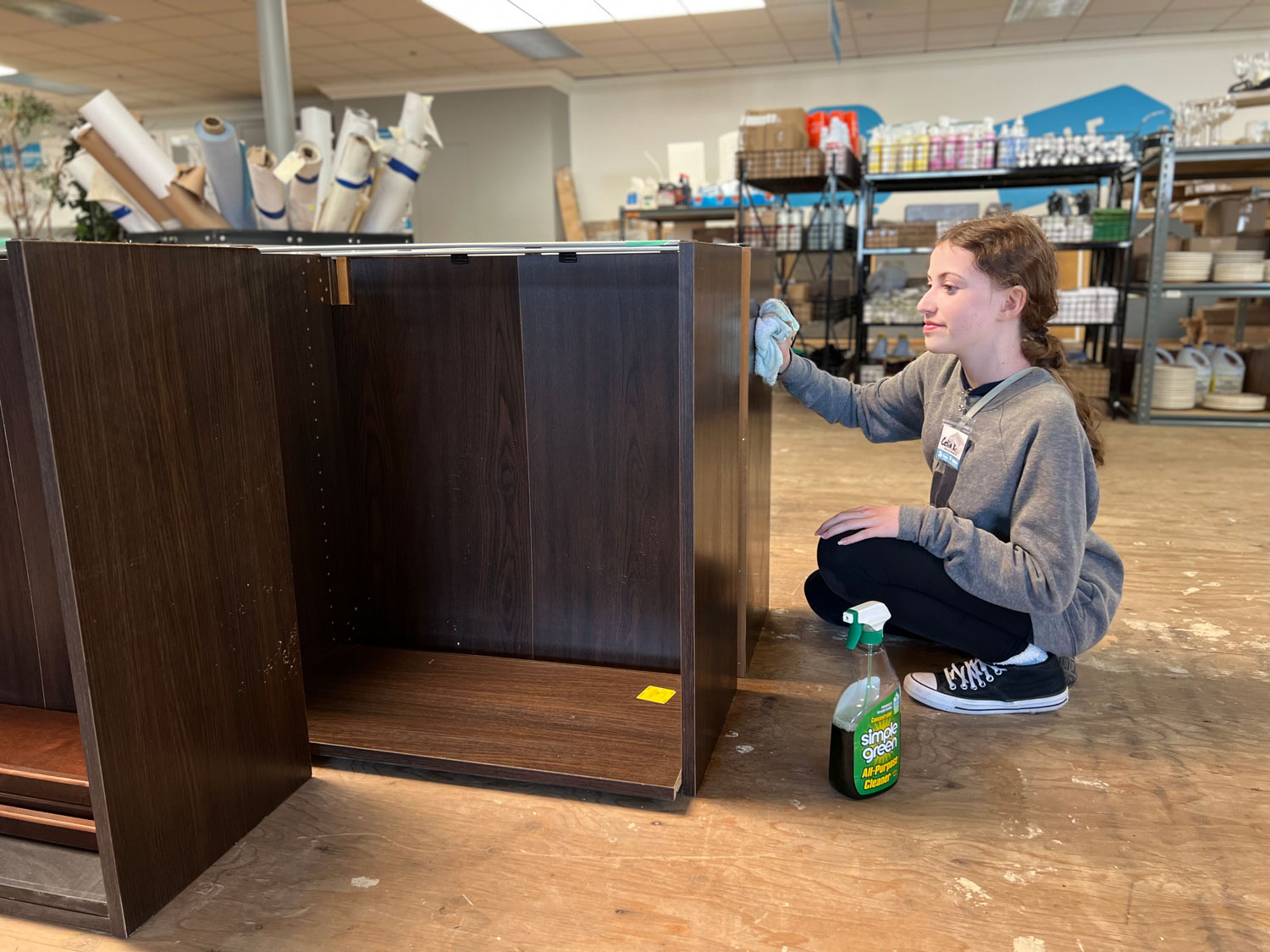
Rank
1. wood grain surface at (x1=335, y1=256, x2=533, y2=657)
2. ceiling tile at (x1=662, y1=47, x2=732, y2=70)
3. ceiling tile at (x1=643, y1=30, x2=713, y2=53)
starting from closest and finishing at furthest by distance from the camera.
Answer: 1. wood grain surface at (x1=335, y1=256, x2=533, y2=657)
2. ceiling tile at (x1=643, y1=30, x2=713, y2=53)
3. ceiling tile at (x1=662, y1=47, x2=732, y2=70)

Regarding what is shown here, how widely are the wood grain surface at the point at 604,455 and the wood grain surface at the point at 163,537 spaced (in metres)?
0.57

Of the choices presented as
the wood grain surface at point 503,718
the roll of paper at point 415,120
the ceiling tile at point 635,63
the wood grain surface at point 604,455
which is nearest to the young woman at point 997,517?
the wood grain surface at point 604,455

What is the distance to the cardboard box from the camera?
17.5 feet

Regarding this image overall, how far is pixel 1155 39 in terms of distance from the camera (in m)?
8.39

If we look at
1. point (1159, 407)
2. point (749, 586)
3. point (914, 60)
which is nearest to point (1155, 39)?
point (914, 60)

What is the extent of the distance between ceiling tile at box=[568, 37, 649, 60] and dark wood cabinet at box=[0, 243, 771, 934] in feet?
23.5

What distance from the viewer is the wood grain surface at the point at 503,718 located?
1.55 meters

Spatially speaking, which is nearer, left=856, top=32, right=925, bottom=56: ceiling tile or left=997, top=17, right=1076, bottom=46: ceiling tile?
left=997, top=17, right=1076, bottom=46: ceiling tile

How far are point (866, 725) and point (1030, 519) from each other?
0.47 m

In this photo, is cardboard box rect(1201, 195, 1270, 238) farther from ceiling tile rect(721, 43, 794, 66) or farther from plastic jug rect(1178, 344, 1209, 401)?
ceiling tile rect(721, 43, 794, 66)

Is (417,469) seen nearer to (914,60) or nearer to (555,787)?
(555,787)

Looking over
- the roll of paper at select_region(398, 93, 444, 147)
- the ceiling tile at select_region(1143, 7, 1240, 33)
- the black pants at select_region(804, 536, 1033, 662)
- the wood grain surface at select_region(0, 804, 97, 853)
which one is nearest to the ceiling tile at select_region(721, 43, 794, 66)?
the ceiling tile at select_region(1143, 7, 1240, 33)

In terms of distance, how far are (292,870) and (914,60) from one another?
9590 millimetres

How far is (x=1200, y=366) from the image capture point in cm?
533
